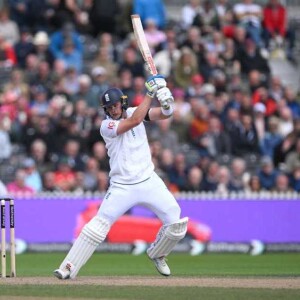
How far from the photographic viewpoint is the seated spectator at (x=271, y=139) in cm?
2144

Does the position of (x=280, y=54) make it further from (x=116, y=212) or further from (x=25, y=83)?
(x=116, y=212)

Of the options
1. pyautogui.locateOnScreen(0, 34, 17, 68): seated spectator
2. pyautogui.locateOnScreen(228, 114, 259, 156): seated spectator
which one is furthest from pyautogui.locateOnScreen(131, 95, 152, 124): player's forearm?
pyautogui.locateOnScreen(0, 34, 17, 68): seated spectator

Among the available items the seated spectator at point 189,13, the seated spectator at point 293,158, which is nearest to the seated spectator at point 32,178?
the seated spectator at point 293,158

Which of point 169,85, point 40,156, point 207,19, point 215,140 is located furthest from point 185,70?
point 40,156

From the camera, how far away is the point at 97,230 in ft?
40.4

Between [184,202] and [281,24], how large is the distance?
6.61 meters

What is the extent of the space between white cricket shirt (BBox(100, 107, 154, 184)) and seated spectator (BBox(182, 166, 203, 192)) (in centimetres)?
690

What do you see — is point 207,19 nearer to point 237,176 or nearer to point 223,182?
point 237,176

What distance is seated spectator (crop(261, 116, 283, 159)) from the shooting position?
70.3 feet

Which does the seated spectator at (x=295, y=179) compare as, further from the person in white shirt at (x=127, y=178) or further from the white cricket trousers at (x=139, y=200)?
the white cricket trousers at (x=139, y=200)

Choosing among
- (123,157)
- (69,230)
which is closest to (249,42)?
(69,230)

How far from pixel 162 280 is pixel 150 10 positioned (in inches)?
448

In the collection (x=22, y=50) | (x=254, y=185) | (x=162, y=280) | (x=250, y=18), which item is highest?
(x=250, y=18)

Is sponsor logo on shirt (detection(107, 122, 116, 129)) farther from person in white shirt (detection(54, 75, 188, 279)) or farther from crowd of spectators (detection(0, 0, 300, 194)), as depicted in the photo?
crowd of spectators (detection(0, 0, 300, 194))
